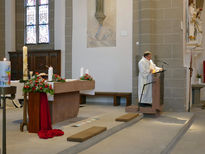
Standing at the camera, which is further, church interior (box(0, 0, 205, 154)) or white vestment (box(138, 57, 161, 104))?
white vestment (box(138, 57, 161, 104))

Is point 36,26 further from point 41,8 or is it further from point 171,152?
point 171,152

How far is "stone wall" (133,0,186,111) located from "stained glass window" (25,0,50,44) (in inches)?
186

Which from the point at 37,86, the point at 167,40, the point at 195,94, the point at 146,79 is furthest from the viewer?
the point at 195,94

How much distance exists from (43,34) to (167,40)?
5526 millimetres

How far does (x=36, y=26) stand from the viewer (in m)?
12.6

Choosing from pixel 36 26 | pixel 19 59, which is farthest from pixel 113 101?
pixel 36 26

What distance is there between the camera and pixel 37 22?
12.6 metres

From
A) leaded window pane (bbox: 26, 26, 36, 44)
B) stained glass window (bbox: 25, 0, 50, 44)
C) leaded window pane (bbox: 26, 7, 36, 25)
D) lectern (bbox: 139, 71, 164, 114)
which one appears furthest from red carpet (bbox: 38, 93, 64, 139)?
leaded window pane (bbox: 26, 7, 36, 25)

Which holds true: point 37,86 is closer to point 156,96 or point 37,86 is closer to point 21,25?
point 156,96

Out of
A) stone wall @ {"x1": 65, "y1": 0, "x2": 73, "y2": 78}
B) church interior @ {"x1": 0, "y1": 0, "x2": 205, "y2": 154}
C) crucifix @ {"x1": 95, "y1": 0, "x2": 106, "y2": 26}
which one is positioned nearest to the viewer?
church interior @ {"x1": 0, "y1": 0, "x2": 205, "y2": 154}

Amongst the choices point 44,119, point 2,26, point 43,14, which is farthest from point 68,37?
point 44,119

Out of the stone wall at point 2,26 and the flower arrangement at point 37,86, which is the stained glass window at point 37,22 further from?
the flower arrangement at point 37,86

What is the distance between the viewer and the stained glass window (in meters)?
12.5

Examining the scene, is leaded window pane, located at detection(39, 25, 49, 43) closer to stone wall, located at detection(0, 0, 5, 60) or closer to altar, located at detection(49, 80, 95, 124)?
stone wall, located at detection(0, 0, 5, 60)
